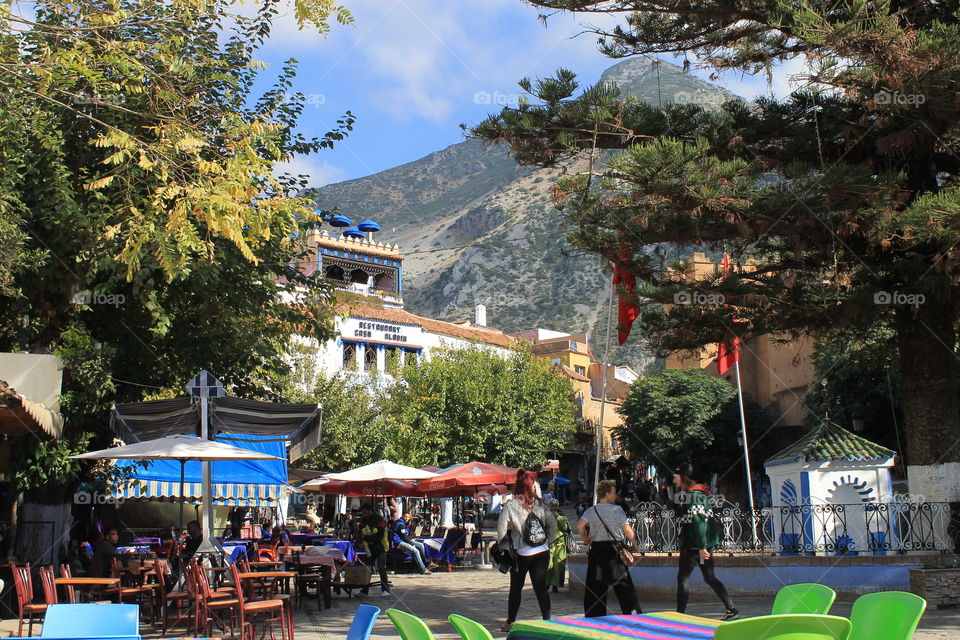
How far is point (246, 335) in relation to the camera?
13812mm

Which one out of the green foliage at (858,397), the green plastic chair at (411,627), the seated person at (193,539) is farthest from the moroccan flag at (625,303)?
the green foliage at (858,397)

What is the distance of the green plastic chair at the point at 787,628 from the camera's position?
389 centimetres

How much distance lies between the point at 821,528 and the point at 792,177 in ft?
16.1

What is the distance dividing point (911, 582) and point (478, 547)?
13710 mm

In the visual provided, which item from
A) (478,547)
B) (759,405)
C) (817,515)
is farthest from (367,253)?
(817,515)

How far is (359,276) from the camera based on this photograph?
58719mm

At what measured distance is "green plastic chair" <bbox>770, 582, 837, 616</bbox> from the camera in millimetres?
5387

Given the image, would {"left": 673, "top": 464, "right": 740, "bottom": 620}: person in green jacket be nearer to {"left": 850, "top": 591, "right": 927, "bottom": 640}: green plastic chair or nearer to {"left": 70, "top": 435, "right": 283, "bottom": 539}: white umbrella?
{"left": 850, "top": 591, "right": 927, "bottom": 640}: green plastic chair

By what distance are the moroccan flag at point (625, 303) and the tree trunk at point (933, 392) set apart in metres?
3.18

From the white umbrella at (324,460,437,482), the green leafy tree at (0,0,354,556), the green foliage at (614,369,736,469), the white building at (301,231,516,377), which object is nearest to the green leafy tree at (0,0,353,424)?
the green leafy tree at (0,0,354,556)

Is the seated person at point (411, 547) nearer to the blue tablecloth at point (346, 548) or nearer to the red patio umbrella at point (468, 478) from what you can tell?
the red patio umbrella at point (468, 478)

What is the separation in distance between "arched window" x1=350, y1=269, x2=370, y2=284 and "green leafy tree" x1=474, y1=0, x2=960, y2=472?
47.6 m

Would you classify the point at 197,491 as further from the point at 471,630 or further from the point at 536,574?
the point at 471,630

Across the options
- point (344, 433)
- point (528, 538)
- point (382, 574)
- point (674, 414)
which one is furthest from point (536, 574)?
point (674, 414)
